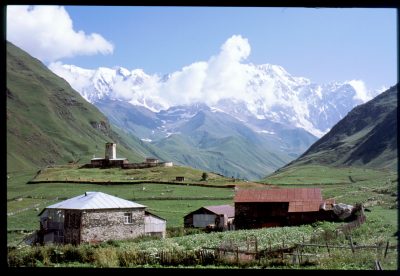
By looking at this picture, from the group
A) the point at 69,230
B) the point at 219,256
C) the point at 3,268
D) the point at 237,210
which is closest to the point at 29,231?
the point at 69,230

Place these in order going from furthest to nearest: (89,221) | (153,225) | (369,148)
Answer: (369,148)
(153,225)
(89,221)

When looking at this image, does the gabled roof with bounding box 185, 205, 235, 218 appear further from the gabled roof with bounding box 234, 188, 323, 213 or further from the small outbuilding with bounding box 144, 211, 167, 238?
the small outbuilding with bounding box 144, 211, 167, 238

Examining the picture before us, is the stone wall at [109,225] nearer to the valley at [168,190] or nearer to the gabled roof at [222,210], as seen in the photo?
the valley at [168,190]

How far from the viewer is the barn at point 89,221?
3397cm

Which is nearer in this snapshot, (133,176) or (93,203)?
(93,203)

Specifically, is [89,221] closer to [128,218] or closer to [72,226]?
[72,226]

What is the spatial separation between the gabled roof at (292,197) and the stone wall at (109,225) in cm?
907

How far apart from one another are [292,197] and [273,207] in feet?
5.75

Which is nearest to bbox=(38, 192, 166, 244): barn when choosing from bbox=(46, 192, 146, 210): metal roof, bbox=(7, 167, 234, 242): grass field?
bbox=(46, 192, 146, 210): metal roof

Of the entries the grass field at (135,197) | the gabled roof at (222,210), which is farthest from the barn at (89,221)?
the gabled roof at (222,210)

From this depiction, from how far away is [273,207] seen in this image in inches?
1649

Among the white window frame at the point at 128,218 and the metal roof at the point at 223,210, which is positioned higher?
the metal roof at the point at 223,210

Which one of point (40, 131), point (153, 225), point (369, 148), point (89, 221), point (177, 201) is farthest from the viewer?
point (40, 131)

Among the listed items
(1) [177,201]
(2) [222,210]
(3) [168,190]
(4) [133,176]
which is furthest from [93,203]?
(4) [133,176]
